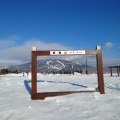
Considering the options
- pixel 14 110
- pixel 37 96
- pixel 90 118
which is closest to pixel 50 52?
pixel 37 96

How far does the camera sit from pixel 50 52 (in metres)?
8.09

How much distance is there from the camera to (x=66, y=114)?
18.2 ft

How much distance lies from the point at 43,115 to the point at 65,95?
2191 mm

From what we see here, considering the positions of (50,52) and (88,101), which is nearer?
(88,101)

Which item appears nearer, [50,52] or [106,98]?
[106,98]

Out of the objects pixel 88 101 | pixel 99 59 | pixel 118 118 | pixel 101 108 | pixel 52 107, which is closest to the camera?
pixel 118 118

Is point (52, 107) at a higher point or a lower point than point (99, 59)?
lower

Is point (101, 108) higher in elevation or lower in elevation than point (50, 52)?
lower

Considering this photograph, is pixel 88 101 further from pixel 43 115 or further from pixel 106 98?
pixel 43 115

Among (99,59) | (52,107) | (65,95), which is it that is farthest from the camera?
(99,59)

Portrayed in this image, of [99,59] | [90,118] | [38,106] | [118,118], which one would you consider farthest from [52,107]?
[99,59]

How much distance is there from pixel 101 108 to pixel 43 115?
5.19 feet

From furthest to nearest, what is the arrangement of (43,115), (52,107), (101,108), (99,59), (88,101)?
(99,59) → (88,101) → (52,107) → (101,108) → (43,115)

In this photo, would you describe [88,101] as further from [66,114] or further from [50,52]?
[50,52]
